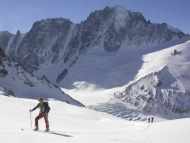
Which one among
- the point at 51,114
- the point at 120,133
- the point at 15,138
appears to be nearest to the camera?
the point at 15,138

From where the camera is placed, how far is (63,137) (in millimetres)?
25234

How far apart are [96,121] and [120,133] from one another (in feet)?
39.9

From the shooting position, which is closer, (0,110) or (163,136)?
(163,136)

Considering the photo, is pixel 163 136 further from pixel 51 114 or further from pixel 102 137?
pixel 51 114

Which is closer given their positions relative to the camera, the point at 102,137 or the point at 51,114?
the point at 102,137

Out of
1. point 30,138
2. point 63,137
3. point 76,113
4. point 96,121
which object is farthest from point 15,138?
point 76,113

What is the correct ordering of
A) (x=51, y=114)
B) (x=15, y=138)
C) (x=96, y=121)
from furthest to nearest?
(x=51, y=114) < (x=96, y=121) < (x=15, y=138)

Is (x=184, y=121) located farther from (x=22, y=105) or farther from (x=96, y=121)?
(x=22, y=105)

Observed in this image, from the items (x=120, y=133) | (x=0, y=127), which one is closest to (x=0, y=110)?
(x=0, y=127)

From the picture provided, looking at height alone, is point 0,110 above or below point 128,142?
above

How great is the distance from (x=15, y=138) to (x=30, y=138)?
778 millimetres

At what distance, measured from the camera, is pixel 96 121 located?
129 feet

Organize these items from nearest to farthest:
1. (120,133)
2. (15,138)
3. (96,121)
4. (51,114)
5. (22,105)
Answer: (15,138) → (120,133) → (96,121) → (51,114) → (22,105)

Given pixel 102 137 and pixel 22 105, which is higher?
pixel 22 105
